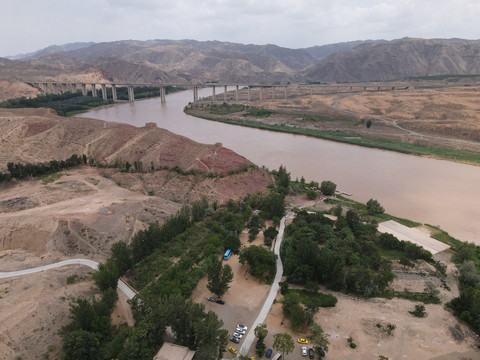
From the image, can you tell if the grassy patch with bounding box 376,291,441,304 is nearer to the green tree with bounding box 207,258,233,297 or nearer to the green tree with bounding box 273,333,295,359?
the green tree with bounding box 273,333,295,359

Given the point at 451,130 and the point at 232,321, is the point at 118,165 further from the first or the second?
the point at 451,130

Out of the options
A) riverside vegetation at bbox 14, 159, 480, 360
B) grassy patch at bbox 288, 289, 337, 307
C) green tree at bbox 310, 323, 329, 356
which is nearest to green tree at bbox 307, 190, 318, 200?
riverside vegetation at bbox 14, 159, 480, 360

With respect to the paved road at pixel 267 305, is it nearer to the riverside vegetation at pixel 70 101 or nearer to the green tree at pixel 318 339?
the green tree at pixel 318 339

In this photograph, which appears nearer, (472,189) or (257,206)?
(257,206)

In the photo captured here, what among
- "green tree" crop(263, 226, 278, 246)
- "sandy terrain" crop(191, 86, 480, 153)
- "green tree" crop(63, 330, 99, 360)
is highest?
"sandy terrain" crop(191, 86, 480, 153)

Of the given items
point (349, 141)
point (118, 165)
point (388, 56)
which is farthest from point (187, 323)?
point (388, 56)

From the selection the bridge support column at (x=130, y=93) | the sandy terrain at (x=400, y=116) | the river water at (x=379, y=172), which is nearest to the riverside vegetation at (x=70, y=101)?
the bridge support column at (x=130, y=93)
